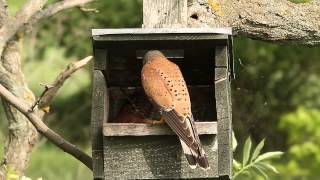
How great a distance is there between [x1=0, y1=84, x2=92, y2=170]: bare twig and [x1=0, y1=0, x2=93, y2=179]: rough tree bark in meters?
0.63

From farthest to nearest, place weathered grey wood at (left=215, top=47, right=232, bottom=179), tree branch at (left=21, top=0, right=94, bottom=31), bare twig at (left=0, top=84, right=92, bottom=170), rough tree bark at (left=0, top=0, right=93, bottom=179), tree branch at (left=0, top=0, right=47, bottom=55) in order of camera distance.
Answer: tree branch at (left=21, top=0, right=94, bottom=31) < tree branch at (left=0, top=0, right=47, bottom=55) < rough tree bark at (left=0, top=0, right=93, bottom=179) < bare twig at (left=0, top=84, right=92, bottom=170) < weathered grey wood at (left=215, top=47, right=232, bottom=179)

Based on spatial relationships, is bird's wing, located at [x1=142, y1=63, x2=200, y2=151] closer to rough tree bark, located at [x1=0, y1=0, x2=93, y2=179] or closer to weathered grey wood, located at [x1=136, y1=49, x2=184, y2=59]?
weathered grey wood, located at [x1=136, y1=49, x2=184, y2=59]

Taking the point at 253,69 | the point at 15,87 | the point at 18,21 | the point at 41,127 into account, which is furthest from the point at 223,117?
the point at 253,69

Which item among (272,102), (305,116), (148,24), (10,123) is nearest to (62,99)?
(272,102)

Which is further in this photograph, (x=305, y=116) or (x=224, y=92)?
(x=305, y=116)

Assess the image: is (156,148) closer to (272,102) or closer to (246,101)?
(246,101)

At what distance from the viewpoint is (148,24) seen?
4.59 metres

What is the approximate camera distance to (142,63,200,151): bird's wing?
13.5 ft

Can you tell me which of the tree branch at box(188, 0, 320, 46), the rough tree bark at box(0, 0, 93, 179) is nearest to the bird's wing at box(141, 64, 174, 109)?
the tree branch at box(188, 0, 320, 46)

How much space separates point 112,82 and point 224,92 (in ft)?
2.43

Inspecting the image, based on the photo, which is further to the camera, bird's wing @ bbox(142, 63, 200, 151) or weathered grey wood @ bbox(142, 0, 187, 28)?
weathered grey wood @ bbox(142, 0, 187, 28)

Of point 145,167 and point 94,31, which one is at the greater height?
point 94,31

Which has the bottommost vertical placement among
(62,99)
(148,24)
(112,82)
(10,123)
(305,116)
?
(62,99)

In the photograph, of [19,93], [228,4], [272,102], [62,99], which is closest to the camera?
[228,4]
